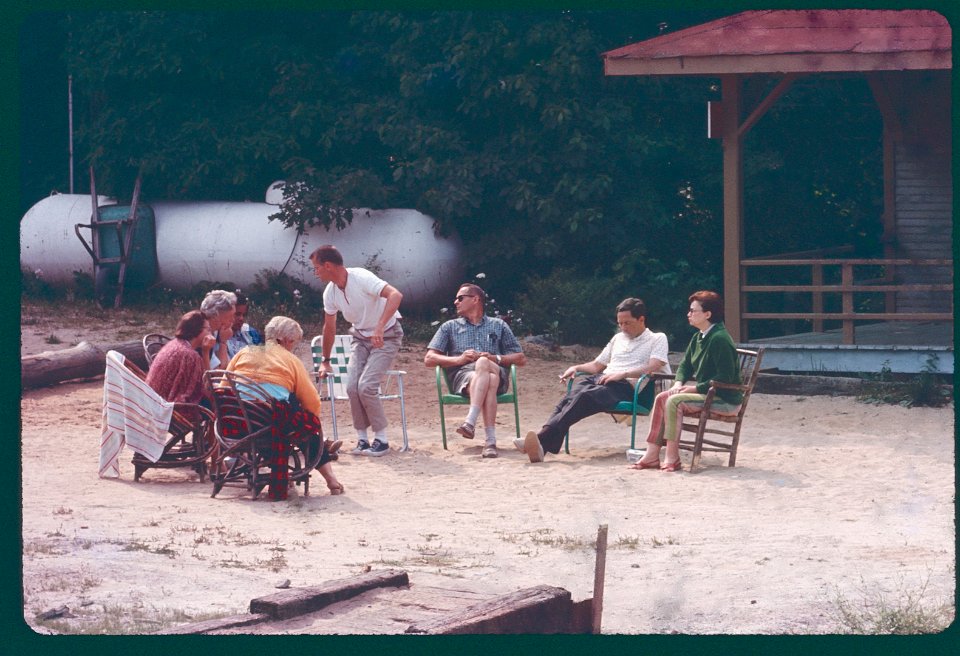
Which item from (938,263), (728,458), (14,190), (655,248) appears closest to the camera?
(14,190)

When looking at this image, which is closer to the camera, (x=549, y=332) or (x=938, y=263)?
(x=938, y=263)

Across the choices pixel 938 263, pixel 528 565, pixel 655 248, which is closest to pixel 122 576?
pixel 528 565

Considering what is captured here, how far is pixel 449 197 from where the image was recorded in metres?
15.9

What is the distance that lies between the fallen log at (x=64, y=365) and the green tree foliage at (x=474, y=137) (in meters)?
4.68

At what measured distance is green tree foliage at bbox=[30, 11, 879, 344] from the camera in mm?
15812

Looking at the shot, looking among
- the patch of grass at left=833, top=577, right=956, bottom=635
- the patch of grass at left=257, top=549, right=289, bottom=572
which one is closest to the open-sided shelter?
the patch of grass at left=833, top=577, right=956, bottom=635

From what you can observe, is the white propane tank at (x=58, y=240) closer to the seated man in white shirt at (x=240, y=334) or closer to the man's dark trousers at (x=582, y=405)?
the seated man in white shirt at (x=240, y=334)

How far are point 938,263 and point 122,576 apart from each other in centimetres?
865

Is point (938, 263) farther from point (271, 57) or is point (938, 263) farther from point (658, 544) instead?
point (271, 57)

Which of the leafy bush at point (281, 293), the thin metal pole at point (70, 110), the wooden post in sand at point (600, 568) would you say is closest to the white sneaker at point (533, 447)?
the wooden post in sand at point (600, 568)

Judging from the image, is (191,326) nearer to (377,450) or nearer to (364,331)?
(364,331)

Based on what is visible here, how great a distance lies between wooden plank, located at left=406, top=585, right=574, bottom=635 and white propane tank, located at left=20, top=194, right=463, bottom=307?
11.7m

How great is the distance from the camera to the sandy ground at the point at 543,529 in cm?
538

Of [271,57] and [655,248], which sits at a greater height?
[271,57]
